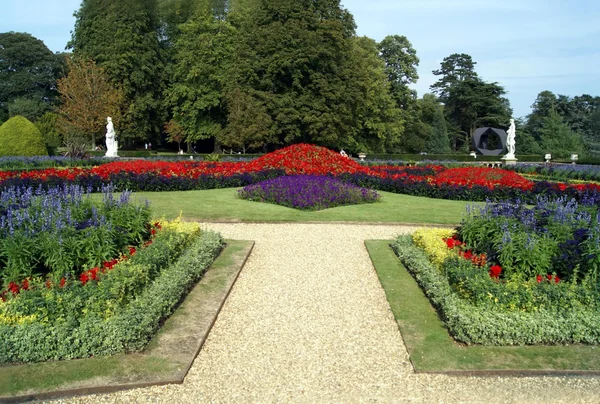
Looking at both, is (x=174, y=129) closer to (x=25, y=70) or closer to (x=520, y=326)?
(x=25, y=70)

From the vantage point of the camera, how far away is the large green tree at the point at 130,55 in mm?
38781

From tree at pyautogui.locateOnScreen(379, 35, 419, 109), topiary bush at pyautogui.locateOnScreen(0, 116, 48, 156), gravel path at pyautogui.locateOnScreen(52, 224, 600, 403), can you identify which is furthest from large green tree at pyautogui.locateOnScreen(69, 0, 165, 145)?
gravel path at pyautogui.locateOnScreen(52, 224, 600, 403)

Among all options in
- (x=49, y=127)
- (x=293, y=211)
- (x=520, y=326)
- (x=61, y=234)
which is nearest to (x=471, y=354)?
(x=520, y=326)

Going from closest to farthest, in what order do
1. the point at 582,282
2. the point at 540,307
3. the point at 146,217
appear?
the point at 540,307 < the point at 582,282 < the point at 146,217

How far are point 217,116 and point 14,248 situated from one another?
3604cm

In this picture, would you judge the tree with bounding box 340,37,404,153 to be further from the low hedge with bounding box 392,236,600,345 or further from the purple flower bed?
the low hedge with bounding box 392,236,600,345

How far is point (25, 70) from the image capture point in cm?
5116

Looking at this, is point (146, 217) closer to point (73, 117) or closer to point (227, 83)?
point (227, 83)

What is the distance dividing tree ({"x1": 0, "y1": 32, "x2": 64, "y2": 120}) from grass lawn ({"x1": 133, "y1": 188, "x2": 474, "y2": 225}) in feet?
137

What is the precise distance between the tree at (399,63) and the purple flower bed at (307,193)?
3503 centimetres

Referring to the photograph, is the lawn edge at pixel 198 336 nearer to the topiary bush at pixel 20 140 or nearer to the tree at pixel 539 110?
the topiary bush at pixel 20 140

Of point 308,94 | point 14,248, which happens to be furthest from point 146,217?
point 308,94

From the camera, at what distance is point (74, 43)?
143ft

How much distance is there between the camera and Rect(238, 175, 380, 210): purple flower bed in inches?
528
